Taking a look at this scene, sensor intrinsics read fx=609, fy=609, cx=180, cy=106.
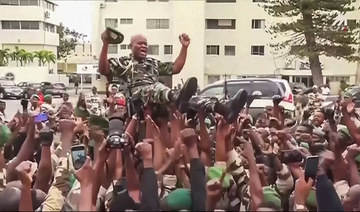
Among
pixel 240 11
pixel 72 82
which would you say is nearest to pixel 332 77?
pixel 240 11

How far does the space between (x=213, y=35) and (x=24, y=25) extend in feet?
64.4

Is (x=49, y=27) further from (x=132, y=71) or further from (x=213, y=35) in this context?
(x=132, y=71)

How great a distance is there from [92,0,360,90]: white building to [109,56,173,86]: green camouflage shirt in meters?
34.4

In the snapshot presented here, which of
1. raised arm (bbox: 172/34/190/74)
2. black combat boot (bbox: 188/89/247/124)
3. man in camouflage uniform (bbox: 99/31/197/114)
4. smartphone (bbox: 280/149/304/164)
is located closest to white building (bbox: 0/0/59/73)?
raised arm (bbox: 172/34/190/74)

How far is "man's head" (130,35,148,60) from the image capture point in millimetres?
4801

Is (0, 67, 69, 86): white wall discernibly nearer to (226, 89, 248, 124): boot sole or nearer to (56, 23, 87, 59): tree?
(56, 23, 87, 59): tree

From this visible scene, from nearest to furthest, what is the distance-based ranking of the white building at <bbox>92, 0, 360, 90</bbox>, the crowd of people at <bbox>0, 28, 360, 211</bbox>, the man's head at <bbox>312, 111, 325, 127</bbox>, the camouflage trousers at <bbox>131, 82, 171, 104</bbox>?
the crowd of people at <bbox>0, 28, 360, 211</bbox>, the camouflage trousers at <bbox>131, 82, 171, 104</bbox>, the man's head at <bbox>312, 111, 325, 127</bbox>, the white building at <bbox>92, 0, 360, 90</bbox>

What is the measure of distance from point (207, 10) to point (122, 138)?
38.6 meters

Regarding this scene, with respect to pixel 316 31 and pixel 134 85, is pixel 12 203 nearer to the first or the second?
pixel 134 85

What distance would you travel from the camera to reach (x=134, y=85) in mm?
4758

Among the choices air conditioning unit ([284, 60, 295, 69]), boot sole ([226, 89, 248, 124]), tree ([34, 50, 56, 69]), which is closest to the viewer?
boot sole ([226, 89, 248, 124])

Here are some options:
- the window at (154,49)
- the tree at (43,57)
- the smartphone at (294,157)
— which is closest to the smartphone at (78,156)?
the smartphone at (294,157)

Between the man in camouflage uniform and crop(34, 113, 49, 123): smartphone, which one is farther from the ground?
the man in camouflage uniform

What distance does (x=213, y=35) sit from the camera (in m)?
40.9
